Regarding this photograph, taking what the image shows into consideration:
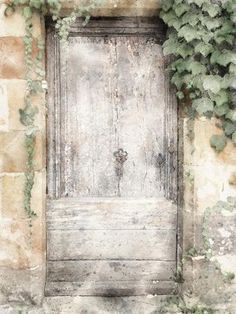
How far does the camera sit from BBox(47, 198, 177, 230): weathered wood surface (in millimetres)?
3793

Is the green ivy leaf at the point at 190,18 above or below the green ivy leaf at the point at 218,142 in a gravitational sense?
above

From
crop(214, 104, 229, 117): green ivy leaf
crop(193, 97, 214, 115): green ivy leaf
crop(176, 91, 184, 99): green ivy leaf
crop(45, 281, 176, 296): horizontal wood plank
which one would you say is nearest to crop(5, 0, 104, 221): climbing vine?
crop(45, 281, 176, 296): horizontal wood plank

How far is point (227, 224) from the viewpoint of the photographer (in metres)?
3.56

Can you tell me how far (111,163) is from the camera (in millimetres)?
3803

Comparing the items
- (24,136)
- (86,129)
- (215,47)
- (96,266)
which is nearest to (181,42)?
(215,47)

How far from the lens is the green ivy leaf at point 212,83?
3355 millimetres

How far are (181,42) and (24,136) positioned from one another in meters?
1.31

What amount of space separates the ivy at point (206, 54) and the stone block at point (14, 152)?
3.78ft

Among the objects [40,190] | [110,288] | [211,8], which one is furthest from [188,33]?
[110,288]

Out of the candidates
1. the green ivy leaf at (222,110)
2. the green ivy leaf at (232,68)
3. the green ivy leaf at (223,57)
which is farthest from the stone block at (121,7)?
the green ivy leaf at (222,110)

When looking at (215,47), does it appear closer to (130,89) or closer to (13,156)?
(130,89)

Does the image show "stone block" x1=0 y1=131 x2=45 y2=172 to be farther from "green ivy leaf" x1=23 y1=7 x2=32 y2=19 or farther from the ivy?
the ivy

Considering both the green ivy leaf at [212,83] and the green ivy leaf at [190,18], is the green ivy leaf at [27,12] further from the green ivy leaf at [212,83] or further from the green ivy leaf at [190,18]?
the green ivy leaf at [212,83]

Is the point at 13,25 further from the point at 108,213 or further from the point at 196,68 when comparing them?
the point at 108,213
